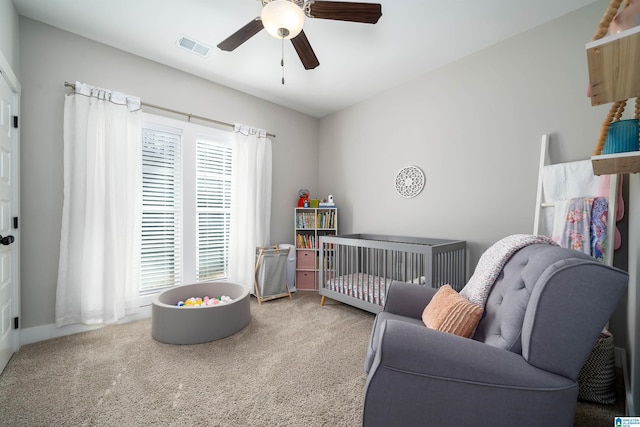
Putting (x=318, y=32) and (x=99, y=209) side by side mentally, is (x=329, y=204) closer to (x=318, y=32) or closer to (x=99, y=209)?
(x=318, y=32)

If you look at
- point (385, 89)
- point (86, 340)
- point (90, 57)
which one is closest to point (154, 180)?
point (90, 57)

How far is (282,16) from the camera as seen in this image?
4.68ft

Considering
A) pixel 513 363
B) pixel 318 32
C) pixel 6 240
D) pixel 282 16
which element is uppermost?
pixel 318 32

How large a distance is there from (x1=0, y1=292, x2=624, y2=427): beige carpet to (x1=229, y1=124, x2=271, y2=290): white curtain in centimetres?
96

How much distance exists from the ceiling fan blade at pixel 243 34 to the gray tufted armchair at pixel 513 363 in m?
1.87

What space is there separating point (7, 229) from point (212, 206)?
157 cm

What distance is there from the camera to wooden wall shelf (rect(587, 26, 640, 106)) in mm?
669

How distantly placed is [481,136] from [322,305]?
7.70 ft

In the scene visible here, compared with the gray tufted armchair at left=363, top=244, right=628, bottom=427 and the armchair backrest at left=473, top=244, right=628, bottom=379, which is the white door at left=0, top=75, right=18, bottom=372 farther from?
the armchair backrest at left=473, top=244, right=628, bottom=379

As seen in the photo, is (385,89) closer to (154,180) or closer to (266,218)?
(266,218)

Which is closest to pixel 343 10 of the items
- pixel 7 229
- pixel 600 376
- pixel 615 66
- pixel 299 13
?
pixel 299 13

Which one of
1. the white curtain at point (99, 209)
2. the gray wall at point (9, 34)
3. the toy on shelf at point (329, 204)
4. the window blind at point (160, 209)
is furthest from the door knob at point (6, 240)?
the toy on shelf at point (329, 204)

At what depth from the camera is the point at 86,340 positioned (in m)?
2.12

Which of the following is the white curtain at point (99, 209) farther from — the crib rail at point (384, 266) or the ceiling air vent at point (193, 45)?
the crib rail at point (384, 266)
